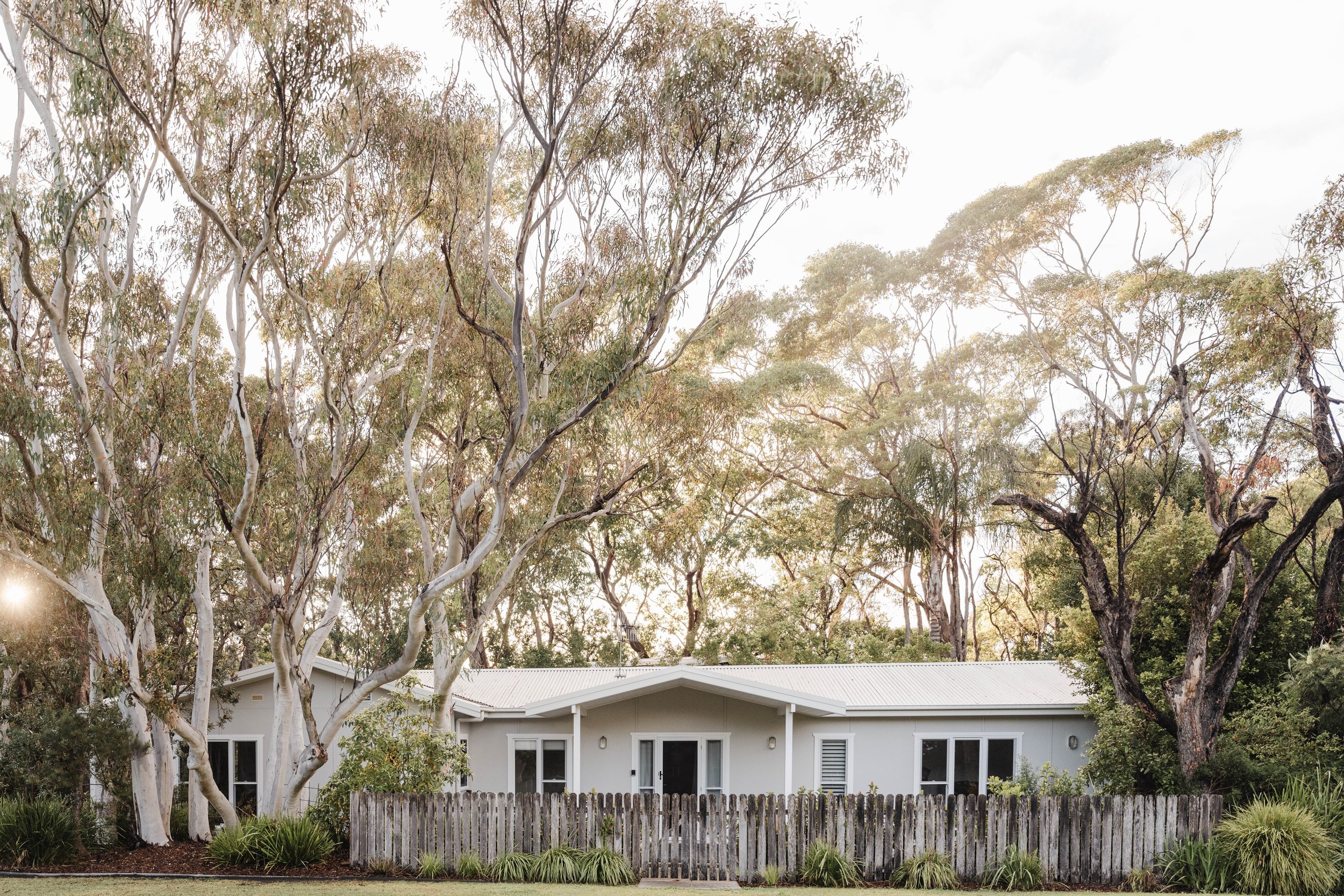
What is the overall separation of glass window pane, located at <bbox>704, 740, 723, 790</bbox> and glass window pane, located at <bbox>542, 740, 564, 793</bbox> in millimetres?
Result: 2453

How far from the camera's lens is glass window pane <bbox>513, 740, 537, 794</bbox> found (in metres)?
16.1

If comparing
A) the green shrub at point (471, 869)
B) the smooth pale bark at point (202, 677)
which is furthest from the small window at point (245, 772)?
the green shrub at point (471, 869)

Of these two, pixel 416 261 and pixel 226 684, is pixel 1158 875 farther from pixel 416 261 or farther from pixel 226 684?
pixel 226 684

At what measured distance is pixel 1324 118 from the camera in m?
18.5

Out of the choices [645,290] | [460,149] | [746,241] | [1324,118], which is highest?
[1324,118]

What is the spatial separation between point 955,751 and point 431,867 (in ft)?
28.2

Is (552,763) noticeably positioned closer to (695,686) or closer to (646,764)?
(646,764)

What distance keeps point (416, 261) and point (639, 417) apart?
4323mm

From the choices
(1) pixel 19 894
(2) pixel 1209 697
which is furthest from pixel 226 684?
(2) pixel 1209 697

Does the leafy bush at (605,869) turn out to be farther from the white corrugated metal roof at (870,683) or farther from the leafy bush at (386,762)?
the white corrugated metal roof at (870,683)

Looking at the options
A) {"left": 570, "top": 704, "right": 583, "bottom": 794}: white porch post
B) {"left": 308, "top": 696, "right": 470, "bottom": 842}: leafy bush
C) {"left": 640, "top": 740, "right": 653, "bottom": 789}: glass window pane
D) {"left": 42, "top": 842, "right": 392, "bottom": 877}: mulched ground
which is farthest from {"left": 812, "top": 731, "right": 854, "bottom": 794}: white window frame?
{"left": 42, "top": 842, "right": 392, "bottom": 877}: mulched ground

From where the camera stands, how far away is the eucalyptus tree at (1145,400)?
12875 mm

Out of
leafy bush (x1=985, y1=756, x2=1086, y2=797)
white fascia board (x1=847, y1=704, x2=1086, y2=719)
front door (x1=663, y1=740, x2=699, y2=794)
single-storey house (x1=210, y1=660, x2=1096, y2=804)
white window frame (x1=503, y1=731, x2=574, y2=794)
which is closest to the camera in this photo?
leafy bush (x1=985, y1=756, x2=1086, y2=797)

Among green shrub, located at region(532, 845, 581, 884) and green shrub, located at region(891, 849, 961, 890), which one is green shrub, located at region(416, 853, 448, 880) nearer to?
green shrub, located at region(532, 845, 581, 884)
